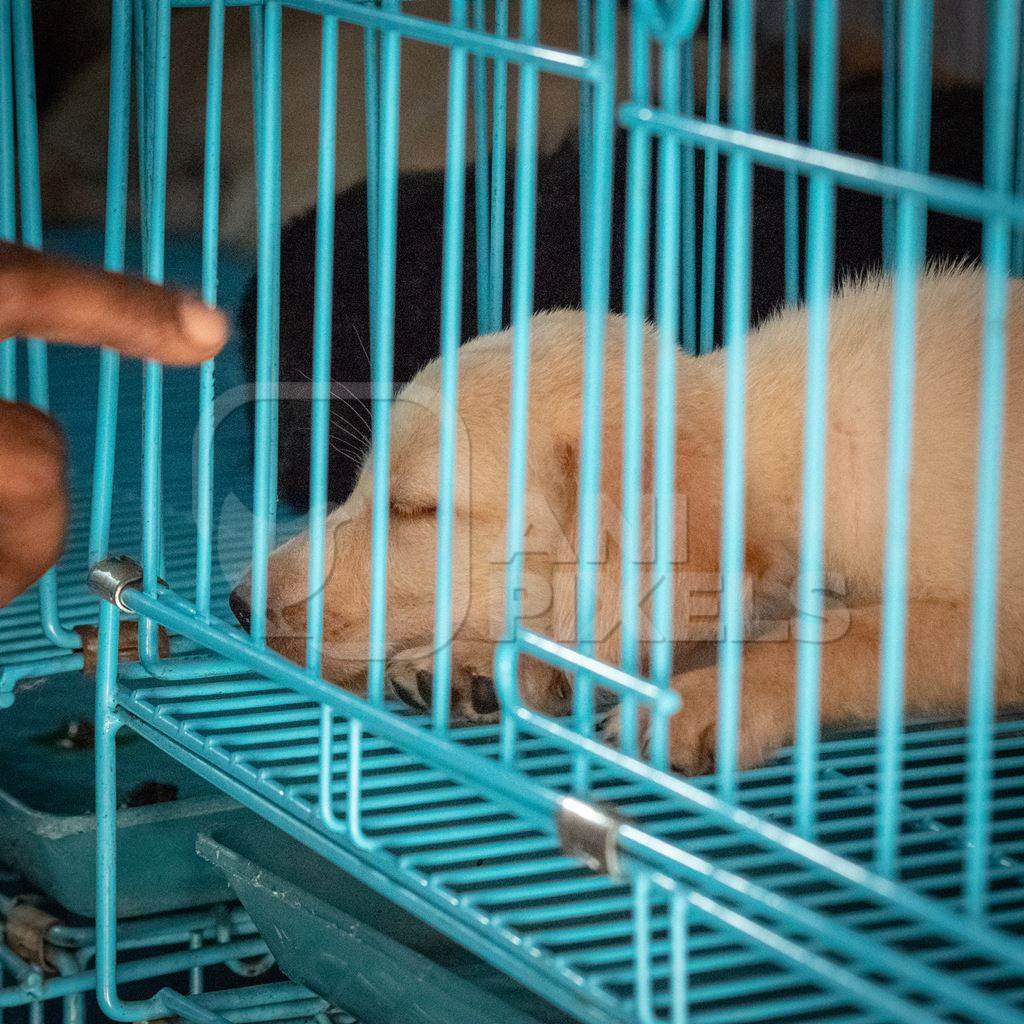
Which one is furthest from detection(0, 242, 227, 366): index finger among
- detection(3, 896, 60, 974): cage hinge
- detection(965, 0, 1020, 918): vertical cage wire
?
detection(3, 896, 60, 974): cage hinge

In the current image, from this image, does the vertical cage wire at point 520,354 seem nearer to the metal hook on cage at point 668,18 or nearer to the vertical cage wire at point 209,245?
the metal hook on cage at point 668,18

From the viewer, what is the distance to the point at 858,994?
930 mm

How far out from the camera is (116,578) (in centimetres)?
166

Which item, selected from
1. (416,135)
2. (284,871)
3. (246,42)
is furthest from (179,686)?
(246,42)

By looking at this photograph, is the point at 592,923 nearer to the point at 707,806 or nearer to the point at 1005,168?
the point at 707,806

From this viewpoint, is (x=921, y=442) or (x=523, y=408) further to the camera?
(x=921, y=442)

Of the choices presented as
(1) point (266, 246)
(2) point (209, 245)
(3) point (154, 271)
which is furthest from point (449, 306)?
(3) point (154, 271)

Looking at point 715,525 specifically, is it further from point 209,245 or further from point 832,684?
point 209,245

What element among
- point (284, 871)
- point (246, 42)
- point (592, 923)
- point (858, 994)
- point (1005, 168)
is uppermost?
point (246, 42)

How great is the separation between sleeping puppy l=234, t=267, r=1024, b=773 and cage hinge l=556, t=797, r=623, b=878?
414mm

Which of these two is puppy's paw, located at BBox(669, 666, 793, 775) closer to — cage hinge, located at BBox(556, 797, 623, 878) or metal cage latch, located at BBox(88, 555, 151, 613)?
cage hinge, located at BBox(556, 797, 623, 878)

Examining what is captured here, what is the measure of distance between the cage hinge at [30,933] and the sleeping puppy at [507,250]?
1010 mm

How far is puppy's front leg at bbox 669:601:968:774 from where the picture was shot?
4.87 ft

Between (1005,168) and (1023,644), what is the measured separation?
35.4 inches
